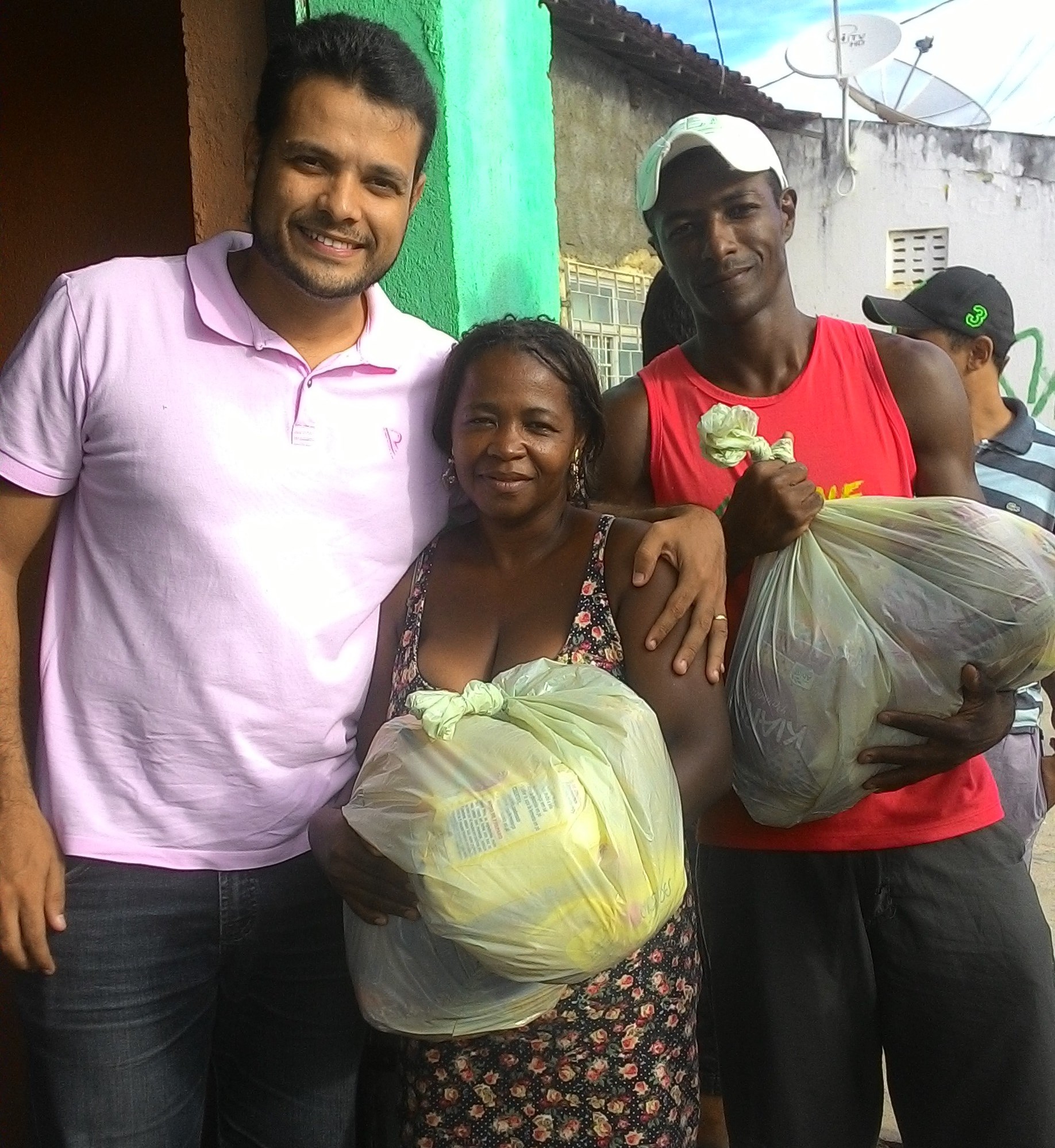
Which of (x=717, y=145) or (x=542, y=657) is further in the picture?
(x=717, y=145)

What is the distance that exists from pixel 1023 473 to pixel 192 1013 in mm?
2475

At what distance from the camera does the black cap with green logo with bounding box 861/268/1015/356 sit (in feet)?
10.8

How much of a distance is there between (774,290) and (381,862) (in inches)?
49.8

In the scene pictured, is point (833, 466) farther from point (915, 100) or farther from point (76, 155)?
point (915, 100)

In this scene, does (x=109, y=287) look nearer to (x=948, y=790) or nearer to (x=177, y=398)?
(x=177, y=398)

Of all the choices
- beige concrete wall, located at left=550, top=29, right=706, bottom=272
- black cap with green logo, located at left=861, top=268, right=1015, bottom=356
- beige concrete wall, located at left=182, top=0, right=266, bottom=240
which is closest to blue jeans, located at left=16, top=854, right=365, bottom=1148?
beige concrete wall, located at left=182, top=0, right=266, bottom=240

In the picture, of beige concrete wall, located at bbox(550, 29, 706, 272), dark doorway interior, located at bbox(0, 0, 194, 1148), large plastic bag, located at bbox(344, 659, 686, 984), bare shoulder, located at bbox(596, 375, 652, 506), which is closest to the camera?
large plastic bag, located at bbox(344, 659, 686, 984)

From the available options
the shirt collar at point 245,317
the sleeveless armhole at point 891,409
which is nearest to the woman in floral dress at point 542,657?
the shirt collar at point 245,317

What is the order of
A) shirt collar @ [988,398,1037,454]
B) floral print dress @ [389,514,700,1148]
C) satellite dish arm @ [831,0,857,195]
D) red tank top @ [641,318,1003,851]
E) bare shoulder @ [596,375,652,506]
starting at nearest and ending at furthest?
floral print dress @ [389,514,700,1148], red tank top @ [641,318,1003,851], bare shoulder @ [596,375,652,506], shirt collar @ [988,398,1037,454], satellite dish arm @ [831,0,857,195]

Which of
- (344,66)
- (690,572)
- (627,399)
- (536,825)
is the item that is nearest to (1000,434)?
(627,399)

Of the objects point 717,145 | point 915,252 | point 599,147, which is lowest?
point 717,145

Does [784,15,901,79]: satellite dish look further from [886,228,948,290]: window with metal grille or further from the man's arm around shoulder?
the man's arm around shoulder

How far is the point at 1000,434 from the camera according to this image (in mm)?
3172

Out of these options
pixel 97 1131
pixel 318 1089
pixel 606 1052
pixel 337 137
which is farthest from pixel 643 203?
pixel 97 1131
